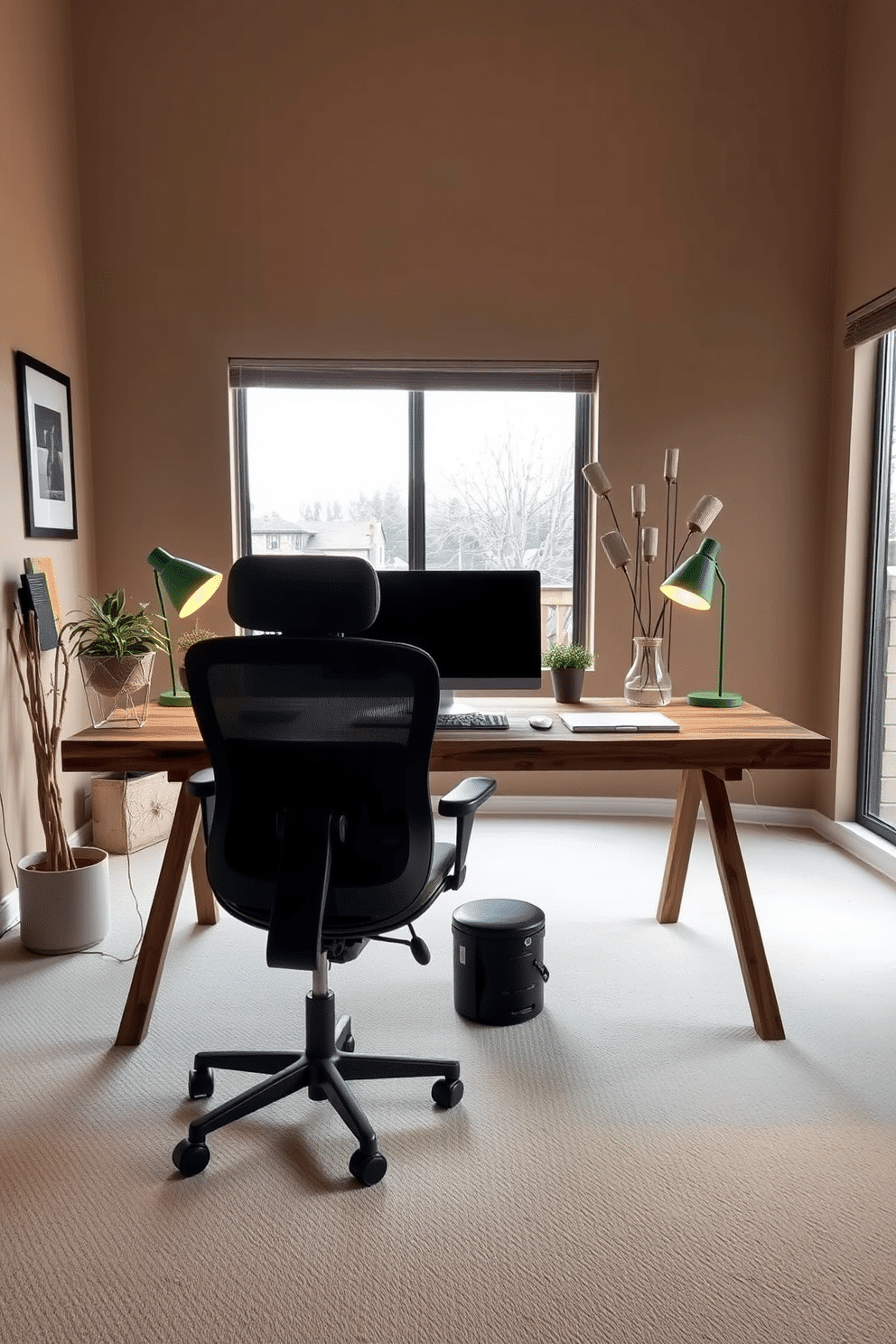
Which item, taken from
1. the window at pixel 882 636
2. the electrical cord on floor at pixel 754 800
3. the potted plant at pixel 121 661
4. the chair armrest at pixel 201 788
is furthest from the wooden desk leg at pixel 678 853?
the potted plant at pixel 121 661

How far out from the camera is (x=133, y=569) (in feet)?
13.8

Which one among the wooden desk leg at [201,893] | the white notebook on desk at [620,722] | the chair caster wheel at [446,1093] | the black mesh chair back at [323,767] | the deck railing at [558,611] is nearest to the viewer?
the black mesh chair back at [323,767]

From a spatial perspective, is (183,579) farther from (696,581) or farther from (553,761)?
(696,581)

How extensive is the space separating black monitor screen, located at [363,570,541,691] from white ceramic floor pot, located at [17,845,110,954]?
1192 millimetres

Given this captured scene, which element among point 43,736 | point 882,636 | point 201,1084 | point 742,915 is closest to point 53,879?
point 43,736

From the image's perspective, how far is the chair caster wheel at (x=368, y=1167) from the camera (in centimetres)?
184

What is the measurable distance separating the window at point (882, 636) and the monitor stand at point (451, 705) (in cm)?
194

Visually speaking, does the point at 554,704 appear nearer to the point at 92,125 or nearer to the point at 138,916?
the point at 138,916

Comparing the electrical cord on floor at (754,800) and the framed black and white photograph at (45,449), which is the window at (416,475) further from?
the electrical cord on floor at (754,800)

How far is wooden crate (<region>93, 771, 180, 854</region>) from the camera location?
3.81 meters

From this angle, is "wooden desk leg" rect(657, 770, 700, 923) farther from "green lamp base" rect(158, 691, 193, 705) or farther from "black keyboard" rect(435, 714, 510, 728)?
"green lamp base" rect(158, 691, 193, 705)

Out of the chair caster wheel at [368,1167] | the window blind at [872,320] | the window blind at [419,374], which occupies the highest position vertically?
the window blind at [872,320]

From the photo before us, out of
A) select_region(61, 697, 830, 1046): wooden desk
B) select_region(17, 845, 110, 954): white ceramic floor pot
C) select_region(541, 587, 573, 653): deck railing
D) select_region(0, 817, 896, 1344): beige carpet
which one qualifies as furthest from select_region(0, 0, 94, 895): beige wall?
select_region(541, 587, 573, 653): deck railing

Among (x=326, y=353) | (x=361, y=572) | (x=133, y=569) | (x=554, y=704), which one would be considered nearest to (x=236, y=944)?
(x=554, y=704)
